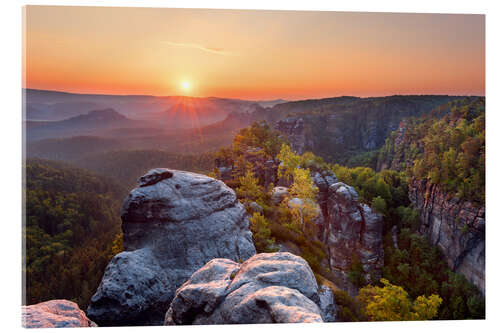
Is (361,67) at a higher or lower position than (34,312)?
higher

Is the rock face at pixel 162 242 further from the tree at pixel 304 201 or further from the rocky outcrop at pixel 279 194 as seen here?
the rocky outcrop at pixel 279 194

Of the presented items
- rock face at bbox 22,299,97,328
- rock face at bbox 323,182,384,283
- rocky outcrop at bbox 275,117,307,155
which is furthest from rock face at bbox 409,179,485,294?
rock face at bbox 22,299,97,328

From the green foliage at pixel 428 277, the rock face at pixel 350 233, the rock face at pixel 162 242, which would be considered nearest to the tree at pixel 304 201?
the rock face at pixel 350 233

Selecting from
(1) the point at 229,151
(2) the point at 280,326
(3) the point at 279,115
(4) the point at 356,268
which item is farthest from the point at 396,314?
(1) the point at 229,151

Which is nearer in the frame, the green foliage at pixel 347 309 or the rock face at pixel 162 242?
the rock face at pixel 162 242

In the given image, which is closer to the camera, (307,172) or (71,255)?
(71,255)

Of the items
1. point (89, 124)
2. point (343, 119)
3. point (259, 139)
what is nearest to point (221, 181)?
point (89, 124)

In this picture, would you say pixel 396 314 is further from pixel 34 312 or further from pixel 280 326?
pixel 34 312

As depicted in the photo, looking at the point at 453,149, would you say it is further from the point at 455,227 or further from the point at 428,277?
the point at 428,277
